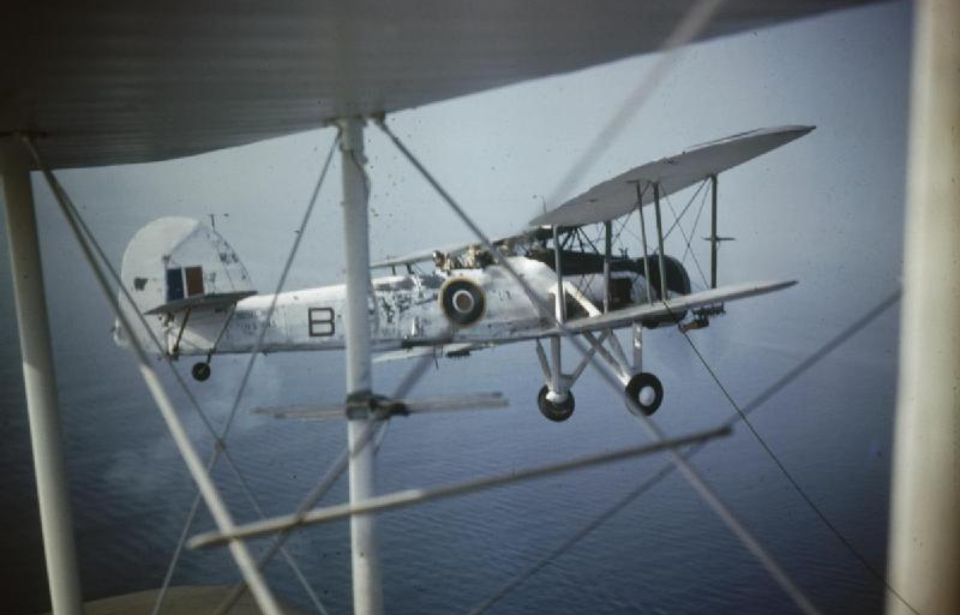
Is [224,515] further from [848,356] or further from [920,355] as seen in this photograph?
[848,356]

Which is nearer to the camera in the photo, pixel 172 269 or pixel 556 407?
pixel 556 407

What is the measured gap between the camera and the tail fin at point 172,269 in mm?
5777

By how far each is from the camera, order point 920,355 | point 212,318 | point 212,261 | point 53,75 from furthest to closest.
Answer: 1. point 212,261
2. point 212,318
3. point 53,75
4. point 920,355

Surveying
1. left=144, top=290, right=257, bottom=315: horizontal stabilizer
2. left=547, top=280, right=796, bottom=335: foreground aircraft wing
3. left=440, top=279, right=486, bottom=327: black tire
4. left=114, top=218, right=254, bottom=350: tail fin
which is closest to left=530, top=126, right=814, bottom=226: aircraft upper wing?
left=547, top=280, right=796, bottom=335: foreground aircraft wing

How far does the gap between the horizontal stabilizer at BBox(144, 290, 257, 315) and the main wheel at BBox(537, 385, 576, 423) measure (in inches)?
98.5

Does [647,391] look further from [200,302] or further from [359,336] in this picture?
[200,302]

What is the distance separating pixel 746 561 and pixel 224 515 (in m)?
23.9

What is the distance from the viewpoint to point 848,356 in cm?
1619

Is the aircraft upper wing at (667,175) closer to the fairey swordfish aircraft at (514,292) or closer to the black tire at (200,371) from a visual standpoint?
the fairey swordfish aircraft at (514,292)

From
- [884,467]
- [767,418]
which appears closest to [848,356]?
[767,418]

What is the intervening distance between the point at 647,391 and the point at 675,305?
0.57 m

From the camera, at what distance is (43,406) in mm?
2432

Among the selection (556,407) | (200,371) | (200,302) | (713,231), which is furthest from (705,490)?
(200,302)

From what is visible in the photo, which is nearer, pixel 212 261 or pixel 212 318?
pixel 212 318
